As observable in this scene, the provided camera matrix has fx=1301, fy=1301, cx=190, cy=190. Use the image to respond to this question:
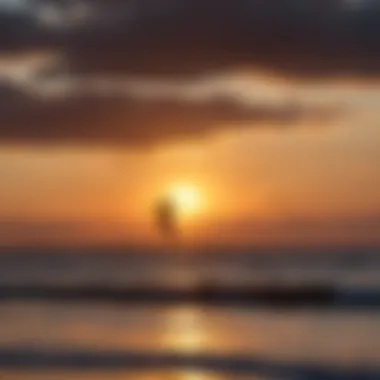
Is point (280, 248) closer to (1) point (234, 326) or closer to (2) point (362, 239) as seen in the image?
(2) point (362, 239)

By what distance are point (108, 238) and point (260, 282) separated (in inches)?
113

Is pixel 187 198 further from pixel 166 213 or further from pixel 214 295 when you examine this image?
pixel 214 295

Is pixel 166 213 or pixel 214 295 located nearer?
pixel 166 213

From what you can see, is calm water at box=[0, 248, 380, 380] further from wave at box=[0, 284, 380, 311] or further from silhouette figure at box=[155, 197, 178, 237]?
silhouette figure at box=[155, 197, 178, 237]

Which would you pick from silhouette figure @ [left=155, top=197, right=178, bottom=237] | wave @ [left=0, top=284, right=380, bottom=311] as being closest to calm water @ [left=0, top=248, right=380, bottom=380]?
wave @ [left=0, top=284, right=380, bottom=311]

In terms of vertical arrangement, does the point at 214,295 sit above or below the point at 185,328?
above

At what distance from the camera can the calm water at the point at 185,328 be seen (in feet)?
29.9

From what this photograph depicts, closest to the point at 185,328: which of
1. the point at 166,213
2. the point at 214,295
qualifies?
the point at 166,213

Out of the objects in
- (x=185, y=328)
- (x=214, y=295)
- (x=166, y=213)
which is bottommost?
(x=185, y=328)

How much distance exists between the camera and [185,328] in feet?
36.0

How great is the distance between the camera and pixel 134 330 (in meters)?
11.1

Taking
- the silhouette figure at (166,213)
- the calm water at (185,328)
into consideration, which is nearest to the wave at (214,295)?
the calm water at (185,328)

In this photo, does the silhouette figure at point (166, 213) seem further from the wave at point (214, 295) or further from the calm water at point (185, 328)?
the wave at point (214, 295)

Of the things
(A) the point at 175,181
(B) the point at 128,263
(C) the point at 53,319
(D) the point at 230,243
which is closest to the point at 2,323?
(C) the point at 53,319
